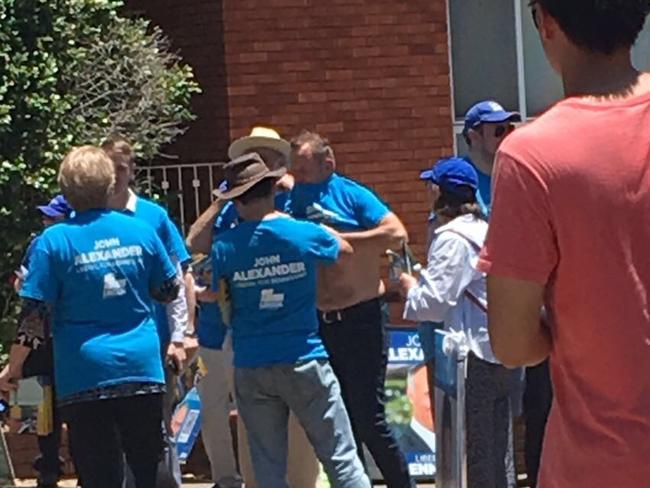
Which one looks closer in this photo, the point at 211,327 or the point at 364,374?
the point at 364,374

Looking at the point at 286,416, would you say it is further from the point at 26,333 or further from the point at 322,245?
the point at 26,333

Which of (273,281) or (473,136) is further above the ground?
(473,136)

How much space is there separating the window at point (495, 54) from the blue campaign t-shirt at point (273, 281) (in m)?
4.27

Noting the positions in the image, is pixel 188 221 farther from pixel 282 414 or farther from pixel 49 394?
pixel 282 414

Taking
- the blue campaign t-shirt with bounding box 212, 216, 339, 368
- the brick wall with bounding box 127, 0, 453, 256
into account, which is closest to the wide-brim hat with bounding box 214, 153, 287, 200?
the blue campaign t-shirt with bounding box 212, 216, 339, 368

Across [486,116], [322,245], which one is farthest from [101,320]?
[486,116]

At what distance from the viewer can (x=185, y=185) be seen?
10.7m

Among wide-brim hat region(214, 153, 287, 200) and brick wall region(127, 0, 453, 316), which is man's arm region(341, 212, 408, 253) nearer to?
wide-brim hat region(214, 153, 287, 200)

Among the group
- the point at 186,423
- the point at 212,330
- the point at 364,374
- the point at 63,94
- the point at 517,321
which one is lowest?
the point at 186,423

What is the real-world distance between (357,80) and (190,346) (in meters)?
3.23

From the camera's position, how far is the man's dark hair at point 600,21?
298 centimetres

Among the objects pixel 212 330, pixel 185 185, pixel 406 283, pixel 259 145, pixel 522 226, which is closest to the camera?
pixel 522 226

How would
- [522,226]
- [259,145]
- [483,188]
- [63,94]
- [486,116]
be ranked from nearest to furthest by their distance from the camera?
[522,226] → [483,188] → [486,116] → [259,145] → [63,94]

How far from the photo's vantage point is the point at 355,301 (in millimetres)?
7953
